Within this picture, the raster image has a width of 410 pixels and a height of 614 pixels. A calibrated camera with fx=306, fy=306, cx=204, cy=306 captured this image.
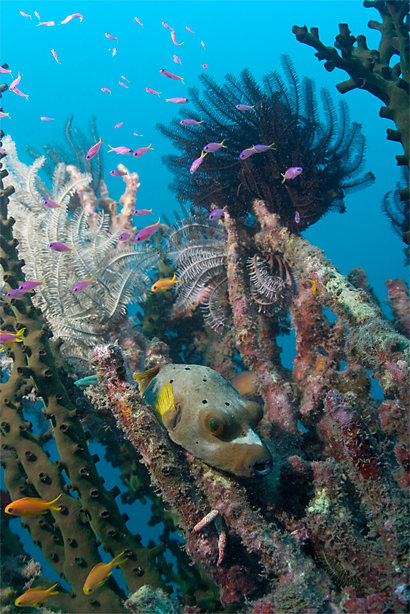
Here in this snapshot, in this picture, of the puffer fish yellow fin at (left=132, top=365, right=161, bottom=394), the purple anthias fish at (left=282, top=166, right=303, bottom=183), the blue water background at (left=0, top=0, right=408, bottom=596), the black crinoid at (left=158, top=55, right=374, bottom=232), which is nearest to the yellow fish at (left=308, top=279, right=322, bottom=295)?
the black crinoid at (left=158, top=55, right=374, bottom=232)

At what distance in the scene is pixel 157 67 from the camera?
86312 mm

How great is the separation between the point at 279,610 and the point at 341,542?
672 mm

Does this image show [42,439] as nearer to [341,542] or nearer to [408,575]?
[341,542]

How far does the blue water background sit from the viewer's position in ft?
240

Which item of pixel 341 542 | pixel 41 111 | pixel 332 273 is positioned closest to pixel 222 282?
pixel 332 273

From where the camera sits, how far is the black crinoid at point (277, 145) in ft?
15.5

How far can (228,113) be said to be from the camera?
192 inches

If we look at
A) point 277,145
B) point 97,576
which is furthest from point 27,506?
point 277,145

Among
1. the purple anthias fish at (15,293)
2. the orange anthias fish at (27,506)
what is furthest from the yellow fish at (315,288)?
the orange anthias fish at (27,506)

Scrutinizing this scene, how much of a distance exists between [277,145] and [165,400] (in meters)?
4.14

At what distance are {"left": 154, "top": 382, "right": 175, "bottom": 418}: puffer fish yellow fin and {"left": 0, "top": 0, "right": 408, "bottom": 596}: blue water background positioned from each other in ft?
240

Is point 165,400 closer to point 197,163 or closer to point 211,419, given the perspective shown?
point 211,419

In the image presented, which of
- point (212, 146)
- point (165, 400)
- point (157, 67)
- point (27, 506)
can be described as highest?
point (157, 67)

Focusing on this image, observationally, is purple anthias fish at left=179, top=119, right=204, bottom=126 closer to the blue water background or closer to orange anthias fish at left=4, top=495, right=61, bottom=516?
orange anthias fish at left=4, top=495, right=61, bottom=516
